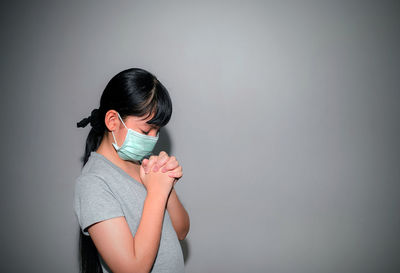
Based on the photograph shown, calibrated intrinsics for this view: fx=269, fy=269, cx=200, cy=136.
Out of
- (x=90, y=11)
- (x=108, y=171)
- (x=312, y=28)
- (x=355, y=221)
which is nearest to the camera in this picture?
(x=108, y=171)

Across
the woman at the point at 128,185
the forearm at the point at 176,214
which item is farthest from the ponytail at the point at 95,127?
the forearm at the point at 176,214

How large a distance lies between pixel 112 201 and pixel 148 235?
0.44 feet

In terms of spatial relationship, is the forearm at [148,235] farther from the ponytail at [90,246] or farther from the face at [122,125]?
the ponytail at [90,246]

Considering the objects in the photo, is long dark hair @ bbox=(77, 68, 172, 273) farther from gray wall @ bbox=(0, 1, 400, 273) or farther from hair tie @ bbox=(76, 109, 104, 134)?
gray wall @ bbox=(0, 1, 400, 273)

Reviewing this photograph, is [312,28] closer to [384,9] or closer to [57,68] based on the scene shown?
[384,9]

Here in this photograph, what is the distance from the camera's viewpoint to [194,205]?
1.38 metres

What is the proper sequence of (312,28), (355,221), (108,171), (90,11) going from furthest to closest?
(355,221), (312,28), (90,11), (108,171)

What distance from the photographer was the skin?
0.67 m

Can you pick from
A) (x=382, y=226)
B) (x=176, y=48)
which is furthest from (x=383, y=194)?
(x=176, y=48)

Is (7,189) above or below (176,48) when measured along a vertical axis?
below

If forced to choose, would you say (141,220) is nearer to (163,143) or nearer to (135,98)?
(135,98)

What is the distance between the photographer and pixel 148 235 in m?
0.70

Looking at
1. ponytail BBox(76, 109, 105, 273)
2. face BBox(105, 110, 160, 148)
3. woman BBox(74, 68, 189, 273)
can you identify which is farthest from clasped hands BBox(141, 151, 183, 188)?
ponytail BBox(76, 109, 105, 273)

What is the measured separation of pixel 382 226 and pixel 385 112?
632mm
